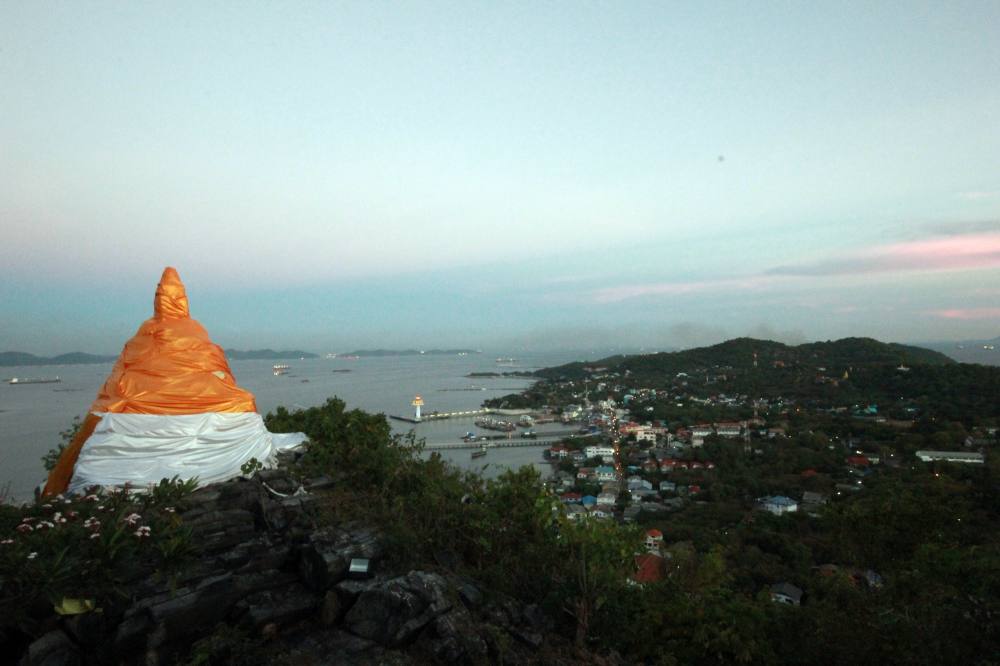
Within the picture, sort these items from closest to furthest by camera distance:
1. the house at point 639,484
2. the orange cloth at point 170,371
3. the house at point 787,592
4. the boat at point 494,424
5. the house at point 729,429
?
1. the orange cloth at point 170,371
2. the house at point 787,592
3. the house at point 639,484
4. the house at point 729,429
5. the boat at point 494,424

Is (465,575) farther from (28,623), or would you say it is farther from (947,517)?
(947,517)

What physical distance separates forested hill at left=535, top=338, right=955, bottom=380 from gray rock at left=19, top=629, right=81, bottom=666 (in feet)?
146

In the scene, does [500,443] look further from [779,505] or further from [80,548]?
[80,548]

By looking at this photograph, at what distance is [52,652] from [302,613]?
1.23 meters

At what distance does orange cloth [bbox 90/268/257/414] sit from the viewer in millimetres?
5781

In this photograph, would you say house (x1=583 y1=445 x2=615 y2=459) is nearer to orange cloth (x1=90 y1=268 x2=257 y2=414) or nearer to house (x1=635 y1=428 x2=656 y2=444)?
house (x1=635 y1=428 x2=656 y2=444)

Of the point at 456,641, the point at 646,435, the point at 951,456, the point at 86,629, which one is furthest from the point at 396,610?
the point at 646,435

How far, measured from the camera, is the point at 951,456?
1708cm

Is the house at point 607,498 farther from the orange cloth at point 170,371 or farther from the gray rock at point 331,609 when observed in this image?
the gray rock at point 331,609

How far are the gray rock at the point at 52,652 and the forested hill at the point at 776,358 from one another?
4464cm

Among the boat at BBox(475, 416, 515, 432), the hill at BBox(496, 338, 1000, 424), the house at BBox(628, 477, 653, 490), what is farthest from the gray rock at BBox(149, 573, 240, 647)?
the boat at BBox(475, 416, 515, 432)

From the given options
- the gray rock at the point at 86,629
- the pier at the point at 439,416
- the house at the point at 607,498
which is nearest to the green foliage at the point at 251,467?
the gray rock at the point at 86,629

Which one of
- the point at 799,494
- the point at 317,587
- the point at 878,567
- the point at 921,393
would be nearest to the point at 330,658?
the point at 317,587

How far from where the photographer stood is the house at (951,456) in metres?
16.0
